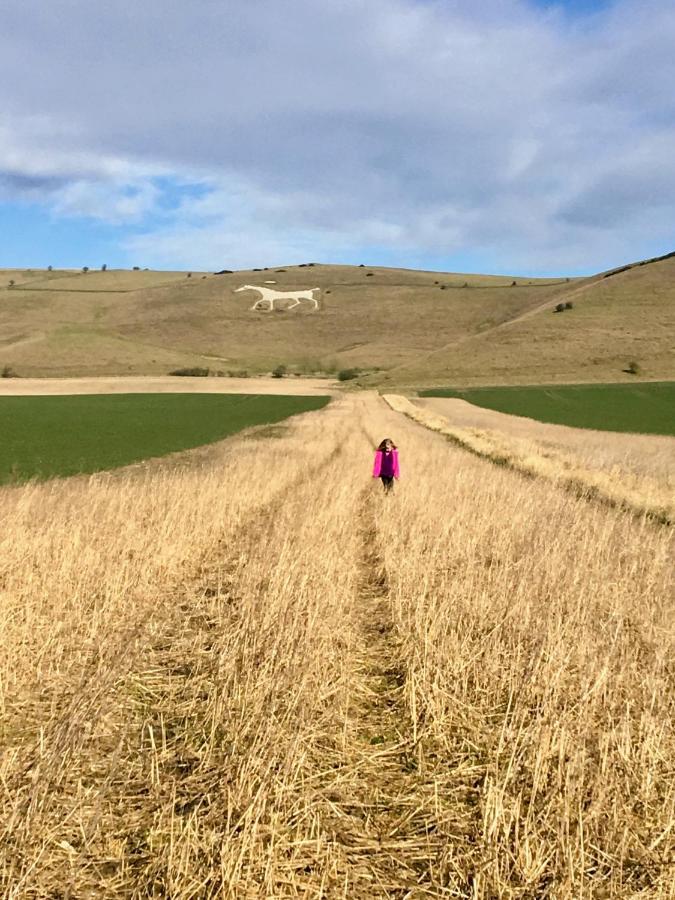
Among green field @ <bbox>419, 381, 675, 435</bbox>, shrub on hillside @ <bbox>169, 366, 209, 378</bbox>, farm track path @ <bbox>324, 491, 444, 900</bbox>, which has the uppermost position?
shrub on hillside @ <bbox>169, 366, 209, 378</bbox>

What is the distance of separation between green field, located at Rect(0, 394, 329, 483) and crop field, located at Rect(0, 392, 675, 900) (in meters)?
15.2

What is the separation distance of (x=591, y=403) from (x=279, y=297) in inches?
4677

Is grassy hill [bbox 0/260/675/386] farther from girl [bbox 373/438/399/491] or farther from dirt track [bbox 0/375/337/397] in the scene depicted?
girl [bbox 373/438/399/491]

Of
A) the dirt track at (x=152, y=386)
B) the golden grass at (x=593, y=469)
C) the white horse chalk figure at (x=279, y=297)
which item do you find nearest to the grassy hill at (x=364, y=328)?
the white horse chalk figure at (x=279, y=297)

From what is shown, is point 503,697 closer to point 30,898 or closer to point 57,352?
point 30,898

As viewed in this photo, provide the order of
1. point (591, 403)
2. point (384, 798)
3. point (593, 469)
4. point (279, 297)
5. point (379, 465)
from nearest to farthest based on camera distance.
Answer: point (384, 798), point (379, 465), point (593, 469), point (591, 403), point (279, 297)

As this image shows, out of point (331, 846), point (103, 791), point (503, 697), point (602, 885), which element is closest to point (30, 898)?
point (103, 791)

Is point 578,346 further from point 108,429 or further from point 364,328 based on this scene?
point 108,429

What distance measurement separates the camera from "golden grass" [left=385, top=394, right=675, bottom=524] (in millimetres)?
16341

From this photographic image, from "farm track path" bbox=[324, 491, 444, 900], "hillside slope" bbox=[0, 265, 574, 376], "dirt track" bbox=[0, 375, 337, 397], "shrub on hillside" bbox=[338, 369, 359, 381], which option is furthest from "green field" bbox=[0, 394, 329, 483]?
"hillside slope" bbox=[0, 265, 574, 376]

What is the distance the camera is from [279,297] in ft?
571

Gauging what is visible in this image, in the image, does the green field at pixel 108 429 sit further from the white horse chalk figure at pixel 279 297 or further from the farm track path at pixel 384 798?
the white horse chalk figure at pixel 279 297

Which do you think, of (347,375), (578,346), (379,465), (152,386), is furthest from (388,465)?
(347,375)

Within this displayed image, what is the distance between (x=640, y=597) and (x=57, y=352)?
13178 centimetres
